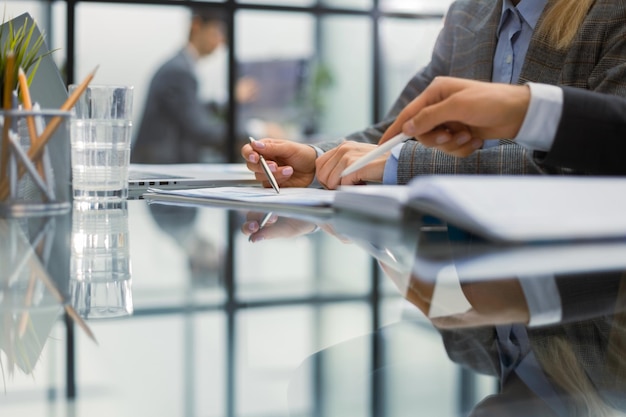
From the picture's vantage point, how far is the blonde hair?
119 cm

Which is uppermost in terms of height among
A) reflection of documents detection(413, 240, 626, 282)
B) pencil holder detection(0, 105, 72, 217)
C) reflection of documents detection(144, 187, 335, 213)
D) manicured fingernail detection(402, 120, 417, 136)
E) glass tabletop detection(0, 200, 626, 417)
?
manicured fingernail detection(402, 120, 417, 136)

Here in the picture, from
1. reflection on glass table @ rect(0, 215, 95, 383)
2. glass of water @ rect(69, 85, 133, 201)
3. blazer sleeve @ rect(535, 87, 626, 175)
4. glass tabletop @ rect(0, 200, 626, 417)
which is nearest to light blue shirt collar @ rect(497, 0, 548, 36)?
blazer sleeve @ rect(535, 87, 626, 175)

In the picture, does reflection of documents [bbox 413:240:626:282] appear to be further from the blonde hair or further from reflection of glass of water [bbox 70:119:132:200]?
the blonde hair

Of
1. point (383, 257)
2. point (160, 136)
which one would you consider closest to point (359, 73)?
point (160, 136)

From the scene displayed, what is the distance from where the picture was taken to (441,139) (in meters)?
0.78

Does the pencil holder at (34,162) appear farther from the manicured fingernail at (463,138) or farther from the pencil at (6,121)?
the manicured fingernail at (463,138)

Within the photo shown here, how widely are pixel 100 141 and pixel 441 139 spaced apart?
1.40 ft

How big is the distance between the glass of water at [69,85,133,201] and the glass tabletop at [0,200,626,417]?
13.0 inches

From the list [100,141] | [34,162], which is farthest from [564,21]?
[34,162]

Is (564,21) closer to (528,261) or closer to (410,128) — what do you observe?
(410,128)

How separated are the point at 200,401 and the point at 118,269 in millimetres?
283

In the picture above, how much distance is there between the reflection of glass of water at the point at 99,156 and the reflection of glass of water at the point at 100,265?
81 millimetres

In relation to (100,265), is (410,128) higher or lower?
higher

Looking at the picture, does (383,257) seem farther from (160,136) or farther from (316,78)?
(316,78)
